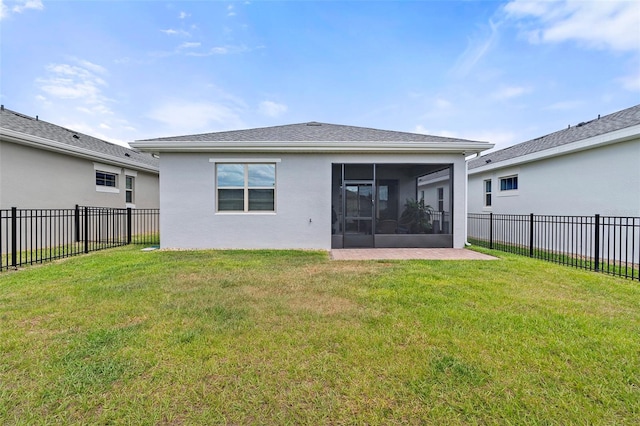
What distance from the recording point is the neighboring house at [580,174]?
7.64m

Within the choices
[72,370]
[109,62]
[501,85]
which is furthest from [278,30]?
[72,370]

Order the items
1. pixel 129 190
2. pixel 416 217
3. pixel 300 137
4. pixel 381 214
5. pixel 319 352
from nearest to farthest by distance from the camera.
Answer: pixel 319 352 → pixel 300 137 → pixel 416 217 → pixel 381 214 → pixel 129 190

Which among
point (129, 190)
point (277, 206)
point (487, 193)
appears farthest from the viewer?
point (487, 193)

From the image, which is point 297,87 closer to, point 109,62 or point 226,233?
point 109,62

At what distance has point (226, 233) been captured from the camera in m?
9.18

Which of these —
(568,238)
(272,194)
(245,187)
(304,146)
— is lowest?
(568,238)

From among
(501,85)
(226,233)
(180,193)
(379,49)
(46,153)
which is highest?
(379,49)

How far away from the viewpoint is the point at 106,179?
40.5 ft

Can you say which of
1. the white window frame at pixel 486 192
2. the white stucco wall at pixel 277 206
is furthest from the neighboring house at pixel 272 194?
the white window frame at pixel 486 192

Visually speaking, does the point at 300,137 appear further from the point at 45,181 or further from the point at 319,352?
the point at 45,181

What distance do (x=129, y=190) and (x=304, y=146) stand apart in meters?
9.85

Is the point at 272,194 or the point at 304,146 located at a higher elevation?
the point at 304,146

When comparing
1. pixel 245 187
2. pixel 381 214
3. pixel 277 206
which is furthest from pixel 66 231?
pixel 381 214

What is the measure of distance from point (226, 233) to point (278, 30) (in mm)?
9545
